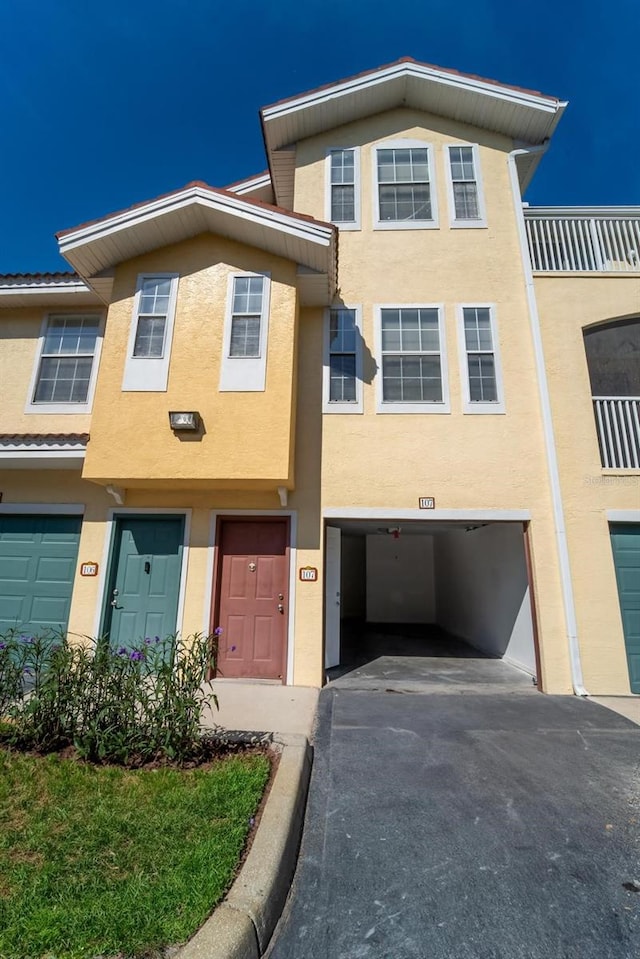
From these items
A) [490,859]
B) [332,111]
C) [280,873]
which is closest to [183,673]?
[280,873]

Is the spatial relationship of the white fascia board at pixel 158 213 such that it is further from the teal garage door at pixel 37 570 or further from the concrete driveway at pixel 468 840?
the concrete driveway at pixel 468 840

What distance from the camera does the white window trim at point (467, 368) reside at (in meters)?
7.44

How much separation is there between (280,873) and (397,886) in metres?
0.74

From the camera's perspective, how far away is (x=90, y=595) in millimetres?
7184

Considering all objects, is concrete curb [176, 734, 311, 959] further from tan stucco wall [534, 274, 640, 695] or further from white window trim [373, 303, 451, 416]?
white window trim [373, 303, 451, 416]

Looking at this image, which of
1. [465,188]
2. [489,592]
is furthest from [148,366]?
[489,592]

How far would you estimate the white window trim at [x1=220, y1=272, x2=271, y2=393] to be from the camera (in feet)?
21.9

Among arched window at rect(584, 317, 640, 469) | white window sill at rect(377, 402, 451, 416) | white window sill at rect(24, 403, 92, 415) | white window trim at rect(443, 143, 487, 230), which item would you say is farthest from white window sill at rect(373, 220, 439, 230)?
white window sill at rect(24, 403, 92, 415)

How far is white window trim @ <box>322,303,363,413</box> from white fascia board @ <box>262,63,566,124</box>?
4.31 meters

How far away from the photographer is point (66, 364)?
8289 mm

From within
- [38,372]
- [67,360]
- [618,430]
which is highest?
[67,360]

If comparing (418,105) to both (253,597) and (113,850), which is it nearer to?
(253,597)

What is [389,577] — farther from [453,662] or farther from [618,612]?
[618,612]

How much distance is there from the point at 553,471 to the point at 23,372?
9.69 m
